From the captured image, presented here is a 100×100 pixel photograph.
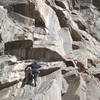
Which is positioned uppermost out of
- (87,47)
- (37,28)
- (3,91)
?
(37,28)

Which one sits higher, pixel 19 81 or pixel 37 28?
pixel 37 28

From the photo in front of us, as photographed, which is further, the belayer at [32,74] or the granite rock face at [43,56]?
the belayer at [32,74]

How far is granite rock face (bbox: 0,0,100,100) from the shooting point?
1579 cm

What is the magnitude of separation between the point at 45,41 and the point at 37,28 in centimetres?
190

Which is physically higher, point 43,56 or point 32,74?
point 32,74

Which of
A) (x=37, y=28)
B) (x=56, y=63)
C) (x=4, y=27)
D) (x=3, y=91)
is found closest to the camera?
(x=3, y=91)

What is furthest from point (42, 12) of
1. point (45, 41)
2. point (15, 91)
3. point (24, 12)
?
point (15, 91)

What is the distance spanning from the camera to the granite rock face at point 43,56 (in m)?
15.8

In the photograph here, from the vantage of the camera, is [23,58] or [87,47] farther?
[87,47]

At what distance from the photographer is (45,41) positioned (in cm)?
2008

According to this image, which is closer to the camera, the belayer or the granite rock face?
the granite rock face

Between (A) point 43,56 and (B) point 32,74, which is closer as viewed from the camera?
(B) point 32,74

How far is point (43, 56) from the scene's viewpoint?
19203mm

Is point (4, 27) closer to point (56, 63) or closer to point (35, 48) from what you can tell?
point (35, 48)
